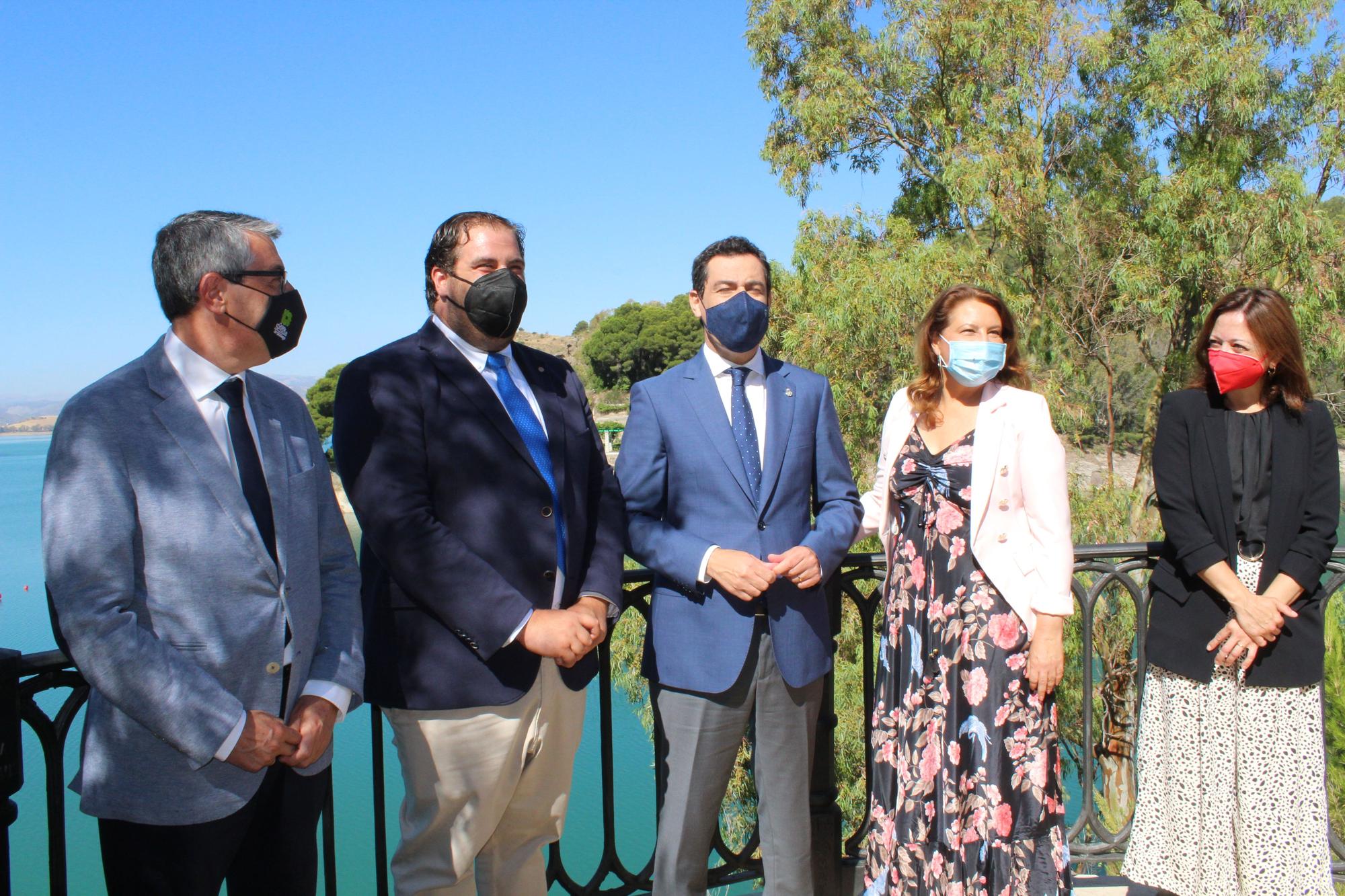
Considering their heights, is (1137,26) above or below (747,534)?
above

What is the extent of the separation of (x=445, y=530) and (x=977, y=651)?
4.56 feet

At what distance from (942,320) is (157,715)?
6.98ft

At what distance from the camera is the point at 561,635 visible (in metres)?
2.00

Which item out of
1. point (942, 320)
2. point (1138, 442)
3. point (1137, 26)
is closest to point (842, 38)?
point (1137, 26)

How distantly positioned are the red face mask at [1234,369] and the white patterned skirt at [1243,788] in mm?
511

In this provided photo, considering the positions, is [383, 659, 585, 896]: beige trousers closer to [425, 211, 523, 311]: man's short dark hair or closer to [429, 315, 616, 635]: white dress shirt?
[429, 315, 616, 635]: white dress shirt

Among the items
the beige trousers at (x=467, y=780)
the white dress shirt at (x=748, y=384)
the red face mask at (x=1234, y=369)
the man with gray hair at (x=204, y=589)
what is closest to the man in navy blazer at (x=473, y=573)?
the beige trousers at (x=467, y=780)

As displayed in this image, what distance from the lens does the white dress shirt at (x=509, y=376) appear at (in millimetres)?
2201

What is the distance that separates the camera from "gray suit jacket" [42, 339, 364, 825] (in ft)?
5.23

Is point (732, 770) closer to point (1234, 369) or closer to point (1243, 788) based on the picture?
point (1243, 788)

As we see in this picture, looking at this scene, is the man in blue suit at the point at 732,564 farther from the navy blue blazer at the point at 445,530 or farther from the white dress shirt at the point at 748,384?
the navy blue blazer at the point at 445,530

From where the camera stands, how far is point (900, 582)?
257 cm

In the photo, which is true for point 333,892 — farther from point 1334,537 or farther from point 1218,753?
point 1334,537

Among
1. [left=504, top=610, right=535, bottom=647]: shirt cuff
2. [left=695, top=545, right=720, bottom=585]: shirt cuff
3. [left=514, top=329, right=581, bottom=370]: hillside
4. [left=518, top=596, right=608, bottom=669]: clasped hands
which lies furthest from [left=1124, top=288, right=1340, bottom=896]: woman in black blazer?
[left=514, top=329, right=581, bottom=370]: hillside
